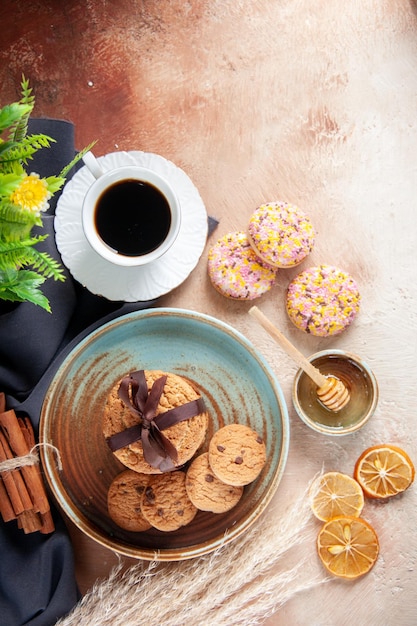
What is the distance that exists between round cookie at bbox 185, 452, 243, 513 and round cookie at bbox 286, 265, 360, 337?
45 centimetres

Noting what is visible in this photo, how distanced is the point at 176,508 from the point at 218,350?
420 millimetres

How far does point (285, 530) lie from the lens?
1.70m

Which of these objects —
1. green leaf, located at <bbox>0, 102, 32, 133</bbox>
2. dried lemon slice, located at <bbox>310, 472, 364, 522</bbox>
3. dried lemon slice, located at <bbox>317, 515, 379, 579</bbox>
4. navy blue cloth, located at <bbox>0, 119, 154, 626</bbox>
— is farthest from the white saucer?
dried lemon slice, located at <bbox>317, 515, 379, 579</bbox>

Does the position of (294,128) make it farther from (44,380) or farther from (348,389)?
(44,380)

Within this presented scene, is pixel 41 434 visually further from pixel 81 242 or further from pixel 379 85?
pixel 379 85

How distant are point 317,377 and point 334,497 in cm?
35

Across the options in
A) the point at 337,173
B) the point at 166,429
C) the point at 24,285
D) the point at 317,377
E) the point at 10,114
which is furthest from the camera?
the point at 337,173

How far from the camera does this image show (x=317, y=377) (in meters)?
1.62

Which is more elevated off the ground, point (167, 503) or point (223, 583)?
point (167, 503)

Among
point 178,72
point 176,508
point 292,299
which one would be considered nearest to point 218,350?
point 292,299

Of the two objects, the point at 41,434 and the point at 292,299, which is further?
the point at 292,299

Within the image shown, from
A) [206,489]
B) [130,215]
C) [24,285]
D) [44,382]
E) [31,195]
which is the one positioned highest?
[31,195]

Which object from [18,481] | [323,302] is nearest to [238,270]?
[323,302]

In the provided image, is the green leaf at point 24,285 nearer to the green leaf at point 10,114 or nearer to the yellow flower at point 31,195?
the yellow flower at point 31,195
